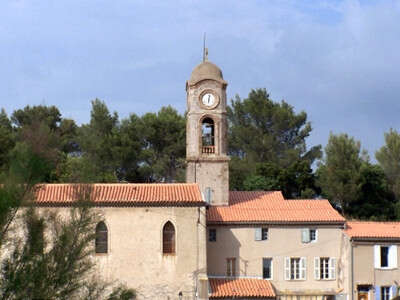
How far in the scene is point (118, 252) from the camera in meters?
33.8

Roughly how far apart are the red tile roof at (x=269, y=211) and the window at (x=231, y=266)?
1.82m

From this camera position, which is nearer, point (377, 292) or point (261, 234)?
point (377, 292)

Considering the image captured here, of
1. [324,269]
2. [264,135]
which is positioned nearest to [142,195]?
[324,269]

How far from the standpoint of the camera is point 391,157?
182 ft

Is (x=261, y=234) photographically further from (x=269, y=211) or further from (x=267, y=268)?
(x=267, y=268)

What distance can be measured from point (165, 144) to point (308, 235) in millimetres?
24463

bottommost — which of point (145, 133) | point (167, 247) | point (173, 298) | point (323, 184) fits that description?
point (173, 298)

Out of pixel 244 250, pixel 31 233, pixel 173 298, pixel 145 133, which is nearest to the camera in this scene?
pixel 31 233

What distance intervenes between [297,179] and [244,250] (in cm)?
1652

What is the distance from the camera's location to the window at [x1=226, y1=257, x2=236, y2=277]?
35.9 metres

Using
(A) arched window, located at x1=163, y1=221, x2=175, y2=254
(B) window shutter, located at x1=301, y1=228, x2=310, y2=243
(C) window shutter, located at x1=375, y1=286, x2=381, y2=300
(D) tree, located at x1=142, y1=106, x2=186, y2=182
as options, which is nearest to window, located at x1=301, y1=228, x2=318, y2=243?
(B) window shutter, located at x1=301, y1=228, x2=310, y2=243

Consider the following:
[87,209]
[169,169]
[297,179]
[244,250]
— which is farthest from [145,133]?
[87,209]

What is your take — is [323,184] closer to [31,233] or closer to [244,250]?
[244,250]

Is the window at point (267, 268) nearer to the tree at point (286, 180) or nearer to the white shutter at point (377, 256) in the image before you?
the white shutter at point (377, 256)
